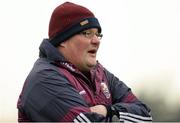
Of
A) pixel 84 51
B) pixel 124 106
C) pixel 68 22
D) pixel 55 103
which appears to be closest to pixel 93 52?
pixel 84 51

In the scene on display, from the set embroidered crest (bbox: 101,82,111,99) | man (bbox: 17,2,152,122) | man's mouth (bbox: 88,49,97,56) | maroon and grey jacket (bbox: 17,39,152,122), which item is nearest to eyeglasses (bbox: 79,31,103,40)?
man (bbox: 17,2,152,122)

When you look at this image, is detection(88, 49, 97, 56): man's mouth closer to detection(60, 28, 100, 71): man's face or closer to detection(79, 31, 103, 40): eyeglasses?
detection(60, 28, 100, 71): man's face

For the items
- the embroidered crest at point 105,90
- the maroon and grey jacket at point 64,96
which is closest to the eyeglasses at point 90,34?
the maroon and grey jacket at point 64,96

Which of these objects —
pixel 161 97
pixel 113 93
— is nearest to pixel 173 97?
pixel 161 97

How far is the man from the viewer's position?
7637 mm

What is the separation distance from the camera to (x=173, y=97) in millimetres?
23109

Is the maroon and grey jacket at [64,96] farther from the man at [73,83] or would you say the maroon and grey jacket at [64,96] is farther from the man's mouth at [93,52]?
the man's mouth at [93,52]

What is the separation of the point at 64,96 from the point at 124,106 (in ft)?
2.11

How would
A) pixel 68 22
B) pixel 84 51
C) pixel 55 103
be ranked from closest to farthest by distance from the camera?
pixel 55 103, pixel 84 51, pixel 68 22

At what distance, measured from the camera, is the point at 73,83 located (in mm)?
7867

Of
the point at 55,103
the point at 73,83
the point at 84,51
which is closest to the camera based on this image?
→ the point at 55,103

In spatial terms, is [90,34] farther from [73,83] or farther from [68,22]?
[73,83]

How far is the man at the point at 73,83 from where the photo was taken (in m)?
7.64

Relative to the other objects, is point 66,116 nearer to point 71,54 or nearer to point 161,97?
point 71,54
